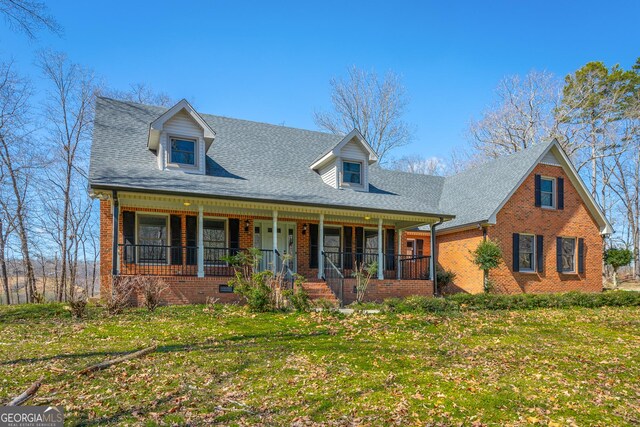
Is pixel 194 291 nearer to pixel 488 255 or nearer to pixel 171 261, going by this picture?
pixel 171 261

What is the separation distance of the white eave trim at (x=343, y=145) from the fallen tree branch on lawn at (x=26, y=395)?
1270cm

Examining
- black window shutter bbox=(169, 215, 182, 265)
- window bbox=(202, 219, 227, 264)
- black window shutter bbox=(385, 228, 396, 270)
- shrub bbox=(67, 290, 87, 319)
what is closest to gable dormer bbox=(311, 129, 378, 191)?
black window shutter bbox=(385, 228, 396, 270)

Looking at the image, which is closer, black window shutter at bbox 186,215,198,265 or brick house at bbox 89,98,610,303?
brick house at bbox 89,98,610,303

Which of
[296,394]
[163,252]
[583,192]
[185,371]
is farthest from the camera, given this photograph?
[583,192]

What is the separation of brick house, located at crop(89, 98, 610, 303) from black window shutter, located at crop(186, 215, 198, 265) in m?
0.05

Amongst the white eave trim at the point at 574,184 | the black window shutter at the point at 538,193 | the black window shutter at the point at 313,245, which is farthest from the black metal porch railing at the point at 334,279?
the black window shutter at the point at 538,193

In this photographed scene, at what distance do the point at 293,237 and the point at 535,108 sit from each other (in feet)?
71.9

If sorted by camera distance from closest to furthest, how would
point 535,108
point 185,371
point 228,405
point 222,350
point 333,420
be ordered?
point 333,420 → point 228,405 → point 185,371 → point 222,350 → point 535,108

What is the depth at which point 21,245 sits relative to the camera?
20.6 metres

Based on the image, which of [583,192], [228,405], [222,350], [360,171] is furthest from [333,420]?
[583,192]

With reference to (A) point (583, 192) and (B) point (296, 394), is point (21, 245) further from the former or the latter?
(A) point (583, 192)

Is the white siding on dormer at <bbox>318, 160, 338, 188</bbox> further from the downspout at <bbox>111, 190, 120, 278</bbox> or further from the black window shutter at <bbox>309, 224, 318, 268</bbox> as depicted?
the downspout at <bbox>111, 190, 120, 278</bbox>

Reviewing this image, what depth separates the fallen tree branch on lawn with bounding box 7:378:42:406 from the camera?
5.16m

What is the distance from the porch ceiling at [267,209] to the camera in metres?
13.5
